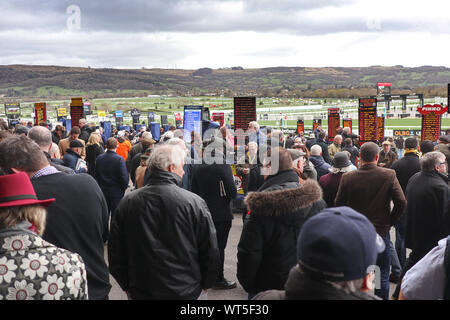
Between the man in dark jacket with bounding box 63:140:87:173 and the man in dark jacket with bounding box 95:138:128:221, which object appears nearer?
the man in dark jacket with bounding box 63:140:87:173

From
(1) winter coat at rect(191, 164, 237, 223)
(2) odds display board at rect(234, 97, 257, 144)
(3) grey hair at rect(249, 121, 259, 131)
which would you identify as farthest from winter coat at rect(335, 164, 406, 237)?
(2) odds display board at rect(234, 97, 257, 144)

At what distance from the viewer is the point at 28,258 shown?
2283 millimetres

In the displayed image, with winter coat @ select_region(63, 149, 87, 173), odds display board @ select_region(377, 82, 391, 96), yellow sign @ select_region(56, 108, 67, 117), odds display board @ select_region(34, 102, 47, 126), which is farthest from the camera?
odds display board @ select_region(377, 82, 391, 96)

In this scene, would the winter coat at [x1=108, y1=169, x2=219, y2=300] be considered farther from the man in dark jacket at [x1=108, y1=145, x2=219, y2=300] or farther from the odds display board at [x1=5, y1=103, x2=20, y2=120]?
the odds display board at [x1=5, y1=103, x2=20, y2=120]

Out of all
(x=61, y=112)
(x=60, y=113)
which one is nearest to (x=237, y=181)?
(x=61, y=112)

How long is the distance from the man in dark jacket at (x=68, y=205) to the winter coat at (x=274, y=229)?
3.81 feet

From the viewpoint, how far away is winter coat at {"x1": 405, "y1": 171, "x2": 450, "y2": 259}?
5180mm

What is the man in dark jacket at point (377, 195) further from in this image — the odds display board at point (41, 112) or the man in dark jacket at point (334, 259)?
the odds display board at point (41, 112)

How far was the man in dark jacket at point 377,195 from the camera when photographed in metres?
5.07

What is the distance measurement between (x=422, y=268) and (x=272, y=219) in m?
1.14

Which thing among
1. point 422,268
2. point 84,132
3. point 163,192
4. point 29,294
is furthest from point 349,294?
point 84,132

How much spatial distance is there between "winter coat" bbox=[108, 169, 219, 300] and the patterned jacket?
1.07m

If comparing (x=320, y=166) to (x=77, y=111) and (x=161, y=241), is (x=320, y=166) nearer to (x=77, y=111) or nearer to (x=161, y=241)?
(x=161, y=241)

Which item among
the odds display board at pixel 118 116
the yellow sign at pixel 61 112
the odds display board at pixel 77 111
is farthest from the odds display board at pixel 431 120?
the yellow sign at pixel 61 112
